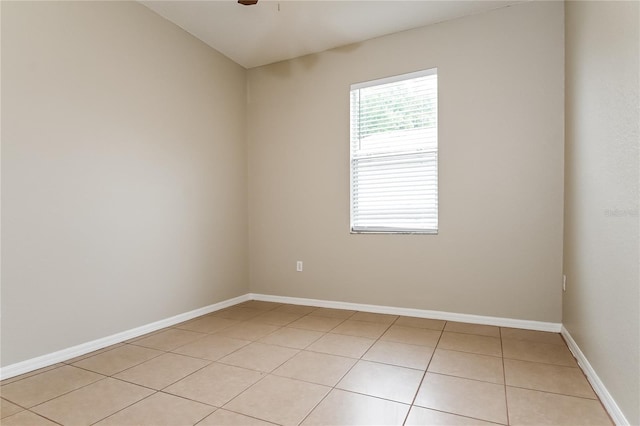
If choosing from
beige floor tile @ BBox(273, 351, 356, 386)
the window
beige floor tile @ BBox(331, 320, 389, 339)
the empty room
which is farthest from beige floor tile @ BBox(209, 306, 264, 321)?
the window

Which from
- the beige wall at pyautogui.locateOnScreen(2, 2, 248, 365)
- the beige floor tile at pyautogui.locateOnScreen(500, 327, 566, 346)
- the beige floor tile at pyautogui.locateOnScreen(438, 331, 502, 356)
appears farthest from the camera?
the beige floor tile at pyautogui.locateOnScreen(500, 327, 566, 346)

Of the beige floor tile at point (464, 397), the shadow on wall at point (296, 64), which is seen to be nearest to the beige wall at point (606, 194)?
the beige floor tile at point (464, 397)

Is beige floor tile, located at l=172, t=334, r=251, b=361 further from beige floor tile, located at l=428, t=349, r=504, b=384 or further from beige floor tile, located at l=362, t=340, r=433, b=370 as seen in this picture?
beige floor tile, located at l=428, t=349, r=504, b=384

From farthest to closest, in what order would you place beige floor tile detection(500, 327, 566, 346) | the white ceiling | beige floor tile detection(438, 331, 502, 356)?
the white ceiling → beige floor tile detection(500, 327, 566, 346) → beige floor tile detection(438, 331, 502, 356)

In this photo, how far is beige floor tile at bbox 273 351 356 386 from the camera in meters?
2.11

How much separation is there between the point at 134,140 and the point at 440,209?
2.78 metres

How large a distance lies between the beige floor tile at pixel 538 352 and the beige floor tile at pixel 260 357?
1.54m

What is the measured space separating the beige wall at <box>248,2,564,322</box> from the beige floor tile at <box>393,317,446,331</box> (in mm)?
142

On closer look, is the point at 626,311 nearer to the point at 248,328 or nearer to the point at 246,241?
the point at 248,328

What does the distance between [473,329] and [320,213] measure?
6.10ft

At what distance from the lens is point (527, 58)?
297cm

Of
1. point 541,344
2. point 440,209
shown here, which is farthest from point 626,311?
point 440,209

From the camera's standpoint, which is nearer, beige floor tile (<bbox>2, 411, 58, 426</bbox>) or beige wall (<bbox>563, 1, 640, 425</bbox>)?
beige wall (<bbox>563, 1, 640, 425</bbox>)

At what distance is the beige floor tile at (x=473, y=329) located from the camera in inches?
114
